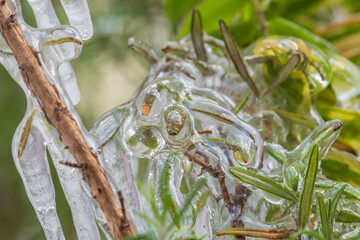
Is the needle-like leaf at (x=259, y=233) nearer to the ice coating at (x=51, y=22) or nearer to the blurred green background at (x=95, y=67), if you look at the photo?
the ice coating at (x=51, y=22)

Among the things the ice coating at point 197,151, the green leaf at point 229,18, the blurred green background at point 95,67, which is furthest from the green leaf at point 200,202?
the blurred green background at point 95,67

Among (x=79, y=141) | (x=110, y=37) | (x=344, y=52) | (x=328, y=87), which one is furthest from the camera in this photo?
(x=110, y=37)

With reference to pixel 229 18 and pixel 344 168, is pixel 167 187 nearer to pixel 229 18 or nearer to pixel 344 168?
pixel 344 168

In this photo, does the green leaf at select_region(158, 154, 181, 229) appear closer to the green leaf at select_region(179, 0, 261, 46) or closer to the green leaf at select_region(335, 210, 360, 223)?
the green leaf at select_region(335, 210, 360, 223)

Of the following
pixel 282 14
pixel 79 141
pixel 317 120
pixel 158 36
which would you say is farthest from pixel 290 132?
pixel 158 36

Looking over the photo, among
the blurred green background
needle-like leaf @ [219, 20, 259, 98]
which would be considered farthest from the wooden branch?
the blurred green background

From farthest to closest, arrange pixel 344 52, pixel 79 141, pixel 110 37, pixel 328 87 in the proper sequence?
pixel 110 37 < pixel 344 52 < pixel 328 87 < pixel 79 141

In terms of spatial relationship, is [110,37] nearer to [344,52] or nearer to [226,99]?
[344,52]
